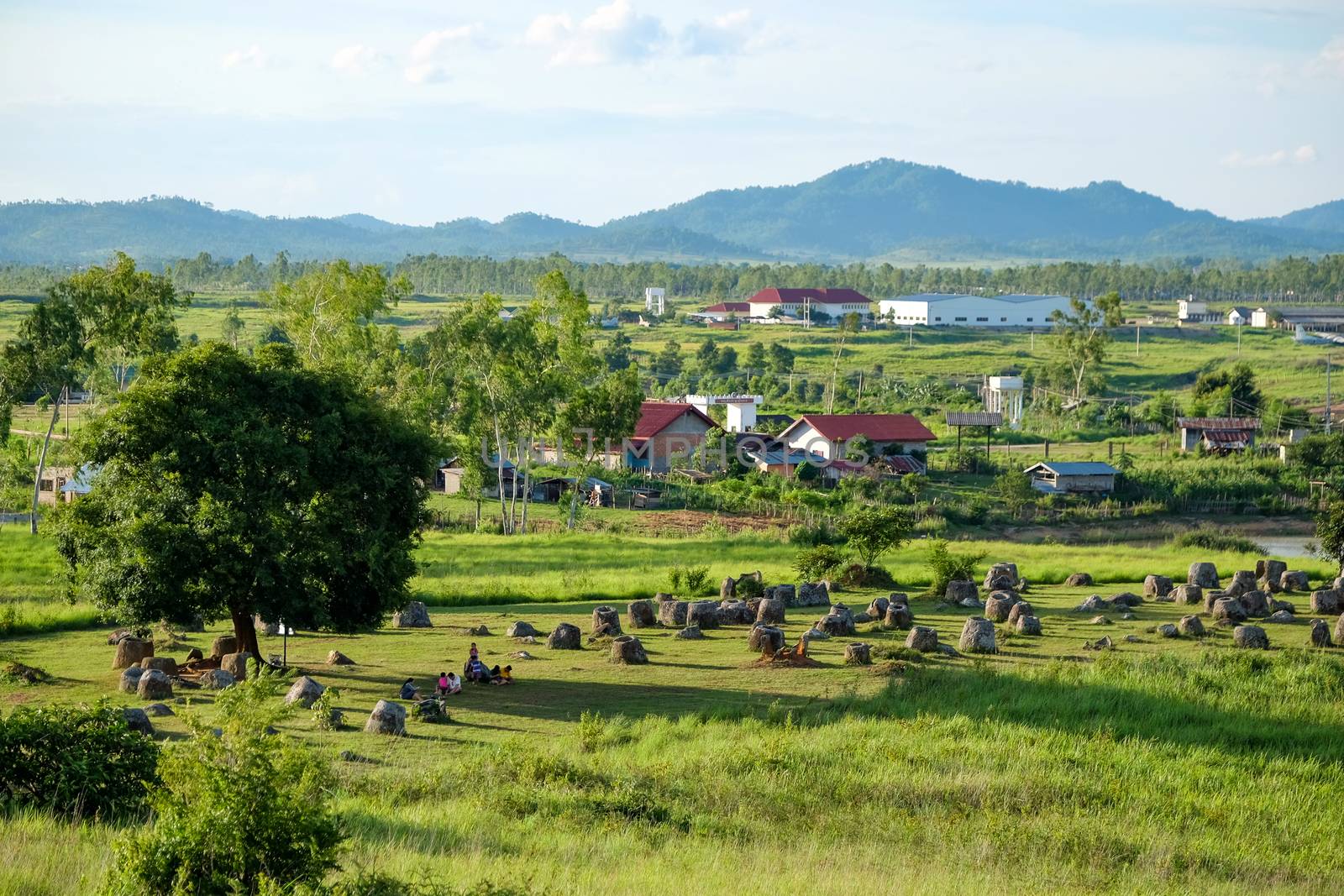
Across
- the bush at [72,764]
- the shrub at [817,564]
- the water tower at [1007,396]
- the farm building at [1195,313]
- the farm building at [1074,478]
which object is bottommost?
the shrub at [817,564]

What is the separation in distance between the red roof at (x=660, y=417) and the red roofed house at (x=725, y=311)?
90019 mm

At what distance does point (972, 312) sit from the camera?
15388cm

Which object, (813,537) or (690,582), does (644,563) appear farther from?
(813,537)

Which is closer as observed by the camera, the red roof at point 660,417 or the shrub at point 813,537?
the shrub at point 813,537

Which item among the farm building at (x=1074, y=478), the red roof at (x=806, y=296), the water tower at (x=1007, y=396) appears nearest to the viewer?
the farm building at (x=1074, y=478)

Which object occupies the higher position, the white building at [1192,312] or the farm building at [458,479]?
the white building at [1192,312]

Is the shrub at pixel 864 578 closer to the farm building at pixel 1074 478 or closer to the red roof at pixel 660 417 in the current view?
the farm building at pixel 1074 478

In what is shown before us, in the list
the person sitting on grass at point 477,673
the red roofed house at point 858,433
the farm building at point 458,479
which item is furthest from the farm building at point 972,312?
the person sitting on grass at point 477,673

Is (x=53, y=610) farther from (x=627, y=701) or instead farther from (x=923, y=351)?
(x=923, y=351)

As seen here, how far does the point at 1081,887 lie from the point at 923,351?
111280 millimetres

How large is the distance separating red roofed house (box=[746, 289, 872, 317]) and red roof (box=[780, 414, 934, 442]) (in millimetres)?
88173

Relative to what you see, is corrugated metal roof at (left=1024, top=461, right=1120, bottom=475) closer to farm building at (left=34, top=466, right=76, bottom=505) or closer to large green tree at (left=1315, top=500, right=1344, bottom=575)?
large green tree at (left=1315, top=500, right=1344, bottom=575)

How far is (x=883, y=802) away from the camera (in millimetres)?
18953

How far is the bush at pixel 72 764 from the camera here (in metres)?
16.1
